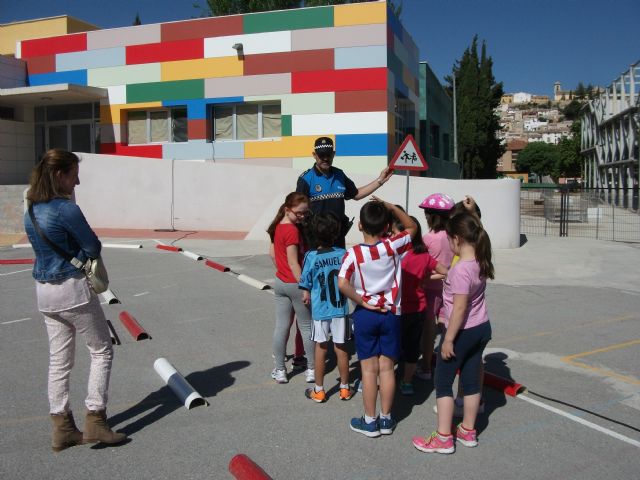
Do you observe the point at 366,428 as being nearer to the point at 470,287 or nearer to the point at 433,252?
the point at 470,287

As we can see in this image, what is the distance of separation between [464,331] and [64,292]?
2.59m

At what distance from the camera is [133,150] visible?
21.2 meters

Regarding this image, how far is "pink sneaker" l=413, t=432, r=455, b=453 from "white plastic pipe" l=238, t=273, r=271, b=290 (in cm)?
568

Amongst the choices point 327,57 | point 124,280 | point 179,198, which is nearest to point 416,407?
point 124,280

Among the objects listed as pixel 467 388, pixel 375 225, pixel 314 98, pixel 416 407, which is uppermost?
pixel 314 98

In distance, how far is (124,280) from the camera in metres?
10.2

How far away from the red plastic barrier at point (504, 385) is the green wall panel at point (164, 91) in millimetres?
17021

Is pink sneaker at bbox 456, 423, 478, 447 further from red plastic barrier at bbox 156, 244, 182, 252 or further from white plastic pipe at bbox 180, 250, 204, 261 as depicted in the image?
red plastic barrier at bbox 156, 244, 182, 252

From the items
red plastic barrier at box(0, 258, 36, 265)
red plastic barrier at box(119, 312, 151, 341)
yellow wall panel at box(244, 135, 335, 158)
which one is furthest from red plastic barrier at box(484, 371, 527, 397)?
yellow wall panel at box(244, 135, 335, 158)

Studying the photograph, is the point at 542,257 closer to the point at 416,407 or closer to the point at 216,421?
the point at 416,407

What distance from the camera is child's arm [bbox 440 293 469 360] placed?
375cm

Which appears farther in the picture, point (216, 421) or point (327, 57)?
point (327, 57)

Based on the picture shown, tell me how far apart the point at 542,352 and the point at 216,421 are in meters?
3.60

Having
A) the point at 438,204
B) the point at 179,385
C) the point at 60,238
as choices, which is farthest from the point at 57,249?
the point at 438,204
